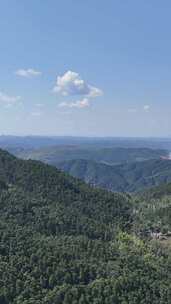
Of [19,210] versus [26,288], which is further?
[19,210]

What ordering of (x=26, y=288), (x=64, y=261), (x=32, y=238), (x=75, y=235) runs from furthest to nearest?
(x=75, y=235) < (x=32, y=238) < (x=64, y=261) < (x=26, y=288)

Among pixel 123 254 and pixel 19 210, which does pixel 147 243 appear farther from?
pixel 19 210

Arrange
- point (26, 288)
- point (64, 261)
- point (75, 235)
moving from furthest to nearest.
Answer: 1. point (75, 235)
2. point (64, 261)
3. point (26, 288)

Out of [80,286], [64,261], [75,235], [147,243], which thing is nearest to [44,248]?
[64,261]

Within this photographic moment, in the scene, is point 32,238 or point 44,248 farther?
point 32,238

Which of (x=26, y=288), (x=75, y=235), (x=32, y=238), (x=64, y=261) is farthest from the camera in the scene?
(x=75, y=235)

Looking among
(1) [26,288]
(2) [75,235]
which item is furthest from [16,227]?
(1) [26,288]

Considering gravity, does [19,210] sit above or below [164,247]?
above

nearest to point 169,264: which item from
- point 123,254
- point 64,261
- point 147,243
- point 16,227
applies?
point 123,254

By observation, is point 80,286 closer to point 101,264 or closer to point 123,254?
point 101,264
